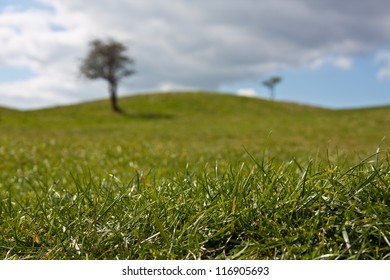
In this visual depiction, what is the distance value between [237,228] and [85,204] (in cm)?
172

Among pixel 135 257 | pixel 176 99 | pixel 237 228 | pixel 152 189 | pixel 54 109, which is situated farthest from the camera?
pixel 176 99

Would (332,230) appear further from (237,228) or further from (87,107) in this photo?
(87,107)

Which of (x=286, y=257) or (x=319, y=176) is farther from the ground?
(x=319, y=176)

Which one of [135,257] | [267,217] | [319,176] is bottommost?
[135,257]

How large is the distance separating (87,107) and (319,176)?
287ft

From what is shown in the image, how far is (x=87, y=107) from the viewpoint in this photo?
8762cm

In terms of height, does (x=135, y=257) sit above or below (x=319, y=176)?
below

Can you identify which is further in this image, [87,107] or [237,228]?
[87,107]

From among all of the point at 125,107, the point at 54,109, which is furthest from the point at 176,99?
the point at 54,109

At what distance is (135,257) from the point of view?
303 cm

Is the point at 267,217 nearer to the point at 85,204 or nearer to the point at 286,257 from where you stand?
the point at 286,257
